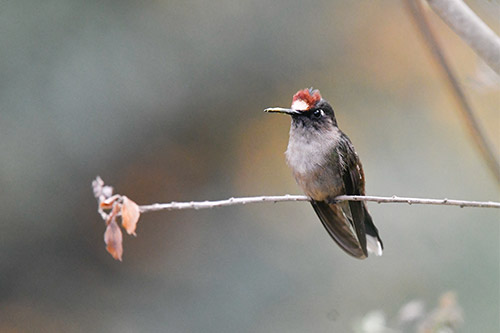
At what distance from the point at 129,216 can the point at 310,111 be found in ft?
4.07

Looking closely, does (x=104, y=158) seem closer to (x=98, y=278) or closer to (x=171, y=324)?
(x=98, y=278)

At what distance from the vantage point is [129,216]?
2.36 m

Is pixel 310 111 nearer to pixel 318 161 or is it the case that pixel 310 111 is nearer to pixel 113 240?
pixel 318 161

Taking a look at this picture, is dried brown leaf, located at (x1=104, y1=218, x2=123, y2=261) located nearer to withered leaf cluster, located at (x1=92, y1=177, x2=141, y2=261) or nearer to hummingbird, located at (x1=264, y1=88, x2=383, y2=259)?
withered leaf cluster, located at (x1=92, y1=177, x2=141, y2=261)

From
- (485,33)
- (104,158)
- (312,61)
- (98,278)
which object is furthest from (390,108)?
(485,33)

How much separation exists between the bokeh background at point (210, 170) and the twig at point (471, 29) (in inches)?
131

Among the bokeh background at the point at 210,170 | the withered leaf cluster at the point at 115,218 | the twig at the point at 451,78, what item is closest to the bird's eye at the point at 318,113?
the withered leaf cluster at the point at 115,218

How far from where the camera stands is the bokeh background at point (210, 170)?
5.09 metres

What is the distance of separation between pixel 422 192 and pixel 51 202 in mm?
3090

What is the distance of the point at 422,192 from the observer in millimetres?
5387

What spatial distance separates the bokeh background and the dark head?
1948mm

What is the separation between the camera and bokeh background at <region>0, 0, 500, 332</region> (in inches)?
201

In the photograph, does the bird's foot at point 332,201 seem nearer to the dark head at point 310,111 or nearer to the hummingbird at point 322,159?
the hummingbird at point 322,159

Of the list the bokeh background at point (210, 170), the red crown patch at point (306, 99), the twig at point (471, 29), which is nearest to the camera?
the twig at point (471, 29)
